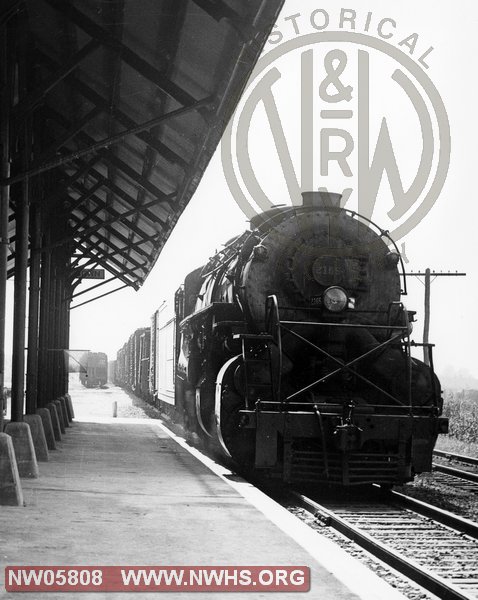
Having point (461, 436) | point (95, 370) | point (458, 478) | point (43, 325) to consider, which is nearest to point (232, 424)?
point (458, 478)

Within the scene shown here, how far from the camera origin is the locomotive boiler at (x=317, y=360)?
9422 mm

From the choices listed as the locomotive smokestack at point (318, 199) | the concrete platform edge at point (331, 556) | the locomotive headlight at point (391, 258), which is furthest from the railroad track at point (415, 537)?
the locomotive smokestack at point (318, 199)

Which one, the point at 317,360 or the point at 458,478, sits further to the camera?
the point at 458,478

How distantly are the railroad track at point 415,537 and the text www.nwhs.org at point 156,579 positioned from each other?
1245 mm

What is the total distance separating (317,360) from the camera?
10266mm

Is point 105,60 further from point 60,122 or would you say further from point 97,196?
point 97,196

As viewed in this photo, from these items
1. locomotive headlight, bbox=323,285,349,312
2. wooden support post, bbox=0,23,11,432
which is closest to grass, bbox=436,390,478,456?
locomotive headlight, bbox=323,285,349,312

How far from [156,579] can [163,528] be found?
164 centimetres

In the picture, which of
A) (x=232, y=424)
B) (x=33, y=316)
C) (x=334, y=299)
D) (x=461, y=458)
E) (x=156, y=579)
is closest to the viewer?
(x=156, y=579)

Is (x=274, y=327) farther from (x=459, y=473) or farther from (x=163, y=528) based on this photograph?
(x=459, y=473)

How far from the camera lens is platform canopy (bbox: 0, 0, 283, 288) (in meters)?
7.44

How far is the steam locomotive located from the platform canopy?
1664 mm

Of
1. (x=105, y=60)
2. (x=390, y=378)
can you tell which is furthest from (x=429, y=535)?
(x=105, y=60)

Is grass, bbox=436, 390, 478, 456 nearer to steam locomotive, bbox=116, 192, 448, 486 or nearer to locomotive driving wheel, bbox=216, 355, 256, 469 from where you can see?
steam locomotive, bbox=116, 192, 448, 486
